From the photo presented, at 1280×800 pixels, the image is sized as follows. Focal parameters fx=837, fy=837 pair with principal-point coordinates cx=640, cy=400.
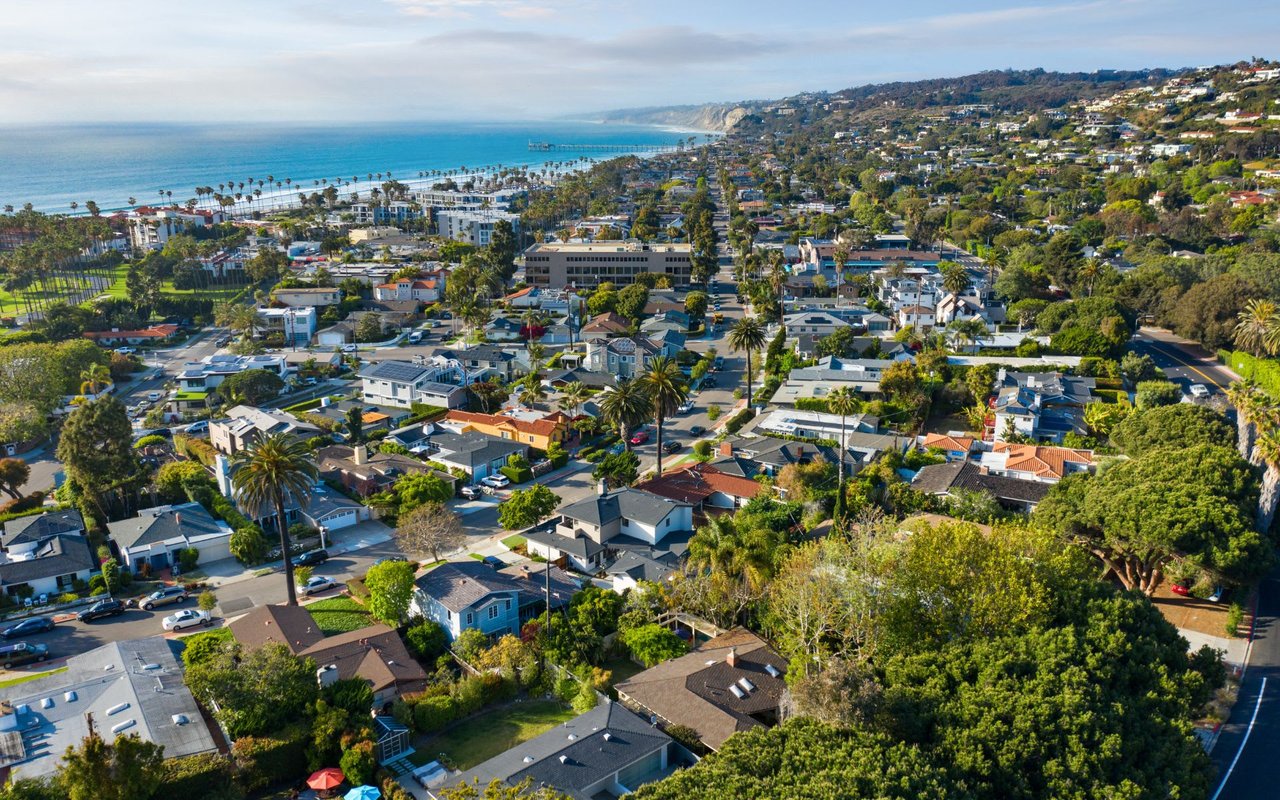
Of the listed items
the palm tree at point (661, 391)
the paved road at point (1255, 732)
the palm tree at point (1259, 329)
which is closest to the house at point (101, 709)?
the palm tree at point (661, 391)

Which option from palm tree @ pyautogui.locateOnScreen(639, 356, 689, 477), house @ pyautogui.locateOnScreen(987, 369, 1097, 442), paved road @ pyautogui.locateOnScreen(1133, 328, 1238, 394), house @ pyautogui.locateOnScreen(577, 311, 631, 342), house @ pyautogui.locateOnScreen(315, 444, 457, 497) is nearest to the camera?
house @ pyautogui.locateOnScreen(315, 444, 457, 497)

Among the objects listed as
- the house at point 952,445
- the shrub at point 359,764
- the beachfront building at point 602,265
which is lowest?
the shrub at point 359,764

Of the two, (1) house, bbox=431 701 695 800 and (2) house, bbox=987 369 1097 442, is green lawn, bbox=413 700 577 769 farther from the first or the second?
(2) house, bbox=987 369 1097 442

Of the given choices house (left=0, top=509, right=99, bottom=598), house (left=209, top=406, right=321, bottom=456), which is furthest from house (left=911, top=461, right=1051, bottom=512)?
house (left=0, top=509, right=99, bottom=598)

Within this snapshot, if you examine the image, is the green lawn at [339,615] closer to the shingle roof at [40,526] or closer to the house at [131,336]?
the shingle roof at [40,526]

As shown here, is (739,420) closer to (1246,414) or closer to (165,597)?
(1246,414)
